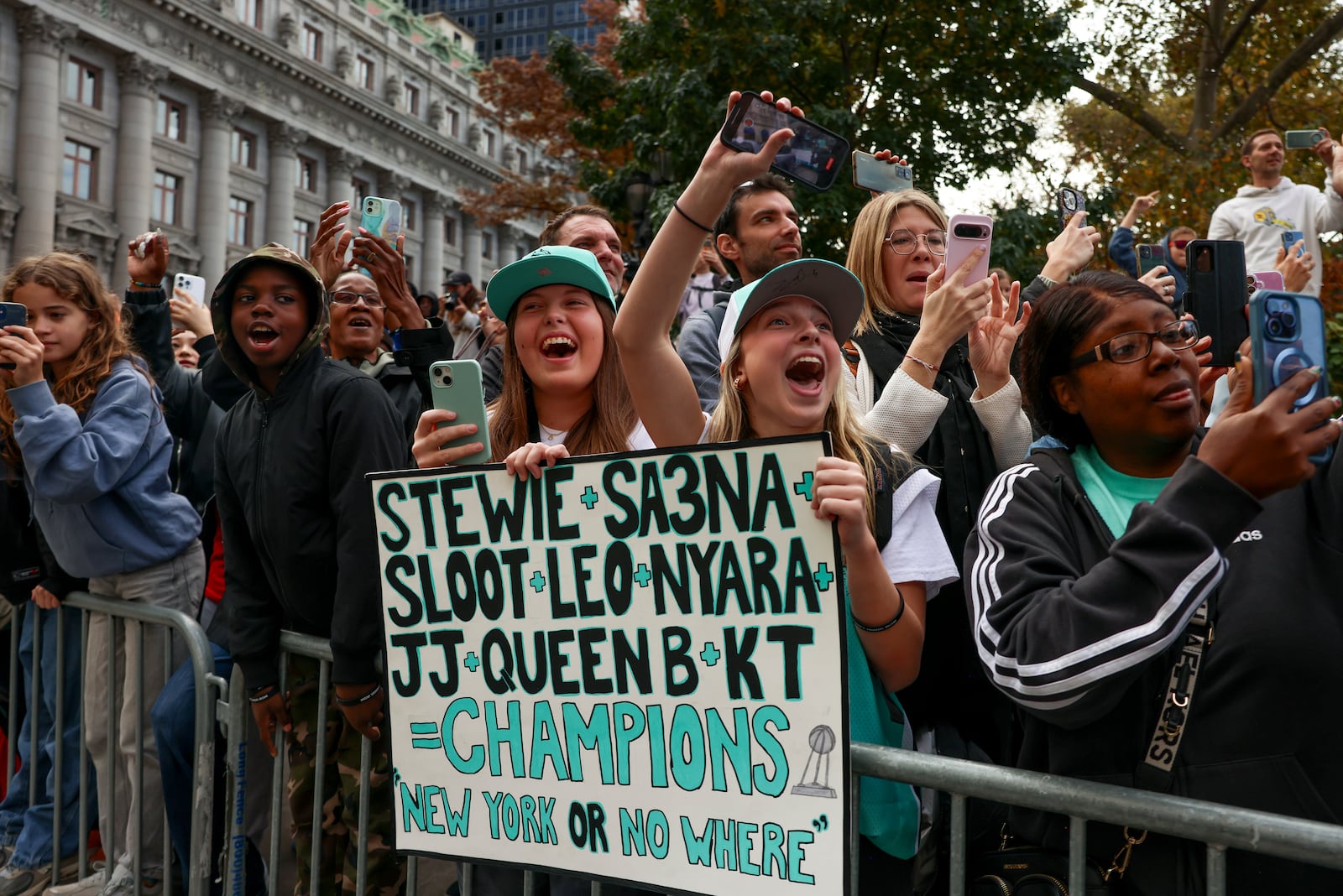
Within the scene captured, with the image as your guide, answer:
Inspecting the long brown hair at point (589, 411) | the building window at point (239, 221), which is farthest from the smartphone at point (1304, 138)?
the building window at point (239, 221)

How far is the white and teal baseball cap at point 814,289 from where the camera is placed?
2602 millimetres

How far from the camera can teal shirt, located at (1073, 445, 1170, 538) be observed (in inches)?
84.0

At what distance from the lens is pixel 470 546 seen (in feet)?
8.58

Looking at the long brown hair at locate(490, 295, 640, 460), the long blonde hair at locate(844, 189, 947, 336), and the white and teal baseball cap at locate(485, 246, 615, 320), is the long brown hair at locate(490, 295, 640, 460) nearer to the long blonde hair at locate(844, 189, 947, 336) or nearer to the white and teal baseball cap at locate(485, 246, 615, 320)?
the white and teal baseball cap at locate(485, 246, 615, 320)

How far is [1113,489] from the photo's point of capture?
2203 mm

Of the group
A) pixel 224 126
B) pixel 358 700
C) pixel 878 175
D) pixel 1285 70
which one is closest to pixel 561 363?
pixel 358 700

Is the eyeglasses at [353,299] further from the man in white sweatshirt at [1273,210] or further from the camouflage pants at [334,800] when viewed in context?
the man in white sweatshirt at [1273,210]

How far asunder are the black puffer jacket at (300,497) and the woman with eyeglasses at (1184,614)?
6.30ft

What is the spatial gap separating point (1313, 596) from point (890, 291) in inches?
71.8

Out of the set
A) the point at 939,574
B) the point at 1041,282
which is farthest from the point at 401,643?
→ the point at 1041,282

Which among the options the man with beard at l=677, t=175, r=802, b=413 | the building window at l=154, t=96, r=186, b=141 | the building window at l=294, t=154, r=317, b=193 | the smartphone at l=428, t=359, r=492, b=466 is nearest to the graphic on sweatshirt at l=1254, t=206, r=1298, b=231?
the man with beard at l=677, t=175, r=802, b=413

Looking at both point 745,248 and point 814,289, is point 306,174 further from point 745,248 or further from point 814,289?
point 814,289

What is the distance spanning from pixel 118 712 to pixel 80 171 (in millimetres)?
38809

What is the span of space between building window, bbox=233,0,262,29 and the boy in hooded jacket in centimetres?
4582
